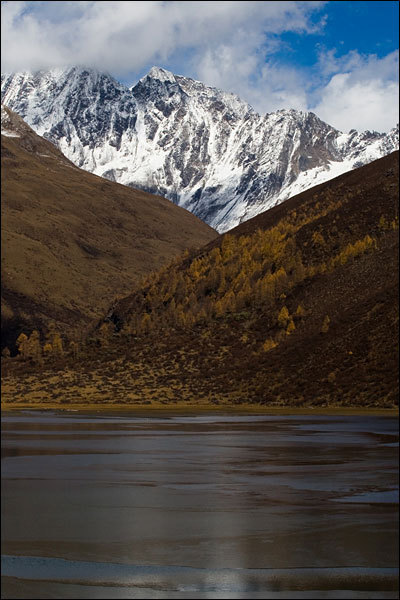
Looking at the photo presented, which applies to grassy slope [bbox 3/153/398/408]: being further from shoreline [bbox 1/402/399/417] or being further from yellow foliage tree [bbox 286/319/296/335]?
shoreline [bbox 1/402/399/417]

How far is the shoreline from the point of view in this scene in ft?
275

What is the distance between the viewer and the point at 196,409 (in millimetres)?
97562

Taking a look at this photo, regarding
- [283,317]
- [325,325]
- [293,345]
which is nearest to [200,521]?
[325,325]

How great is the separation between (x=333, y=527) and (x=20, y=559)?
25.6 ft

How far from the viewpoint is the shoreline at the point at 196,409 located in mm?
83688

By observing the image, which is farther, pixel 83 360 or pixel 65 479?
pixel 83 360

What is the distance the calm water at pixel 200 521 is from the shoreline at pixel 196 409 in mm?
39181

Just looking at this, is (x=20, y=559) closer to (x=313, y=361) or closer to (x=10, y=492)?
(x=10, y=492)

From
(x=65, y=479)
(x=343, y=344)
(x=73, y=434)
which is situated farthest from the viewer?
(x=343, y=344)

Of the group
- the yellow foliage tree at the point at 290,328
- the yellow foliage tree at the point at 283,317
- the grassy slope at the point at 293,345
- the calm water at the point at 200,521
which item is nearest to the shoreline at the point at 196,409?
the grassy slope at the point at 293,345

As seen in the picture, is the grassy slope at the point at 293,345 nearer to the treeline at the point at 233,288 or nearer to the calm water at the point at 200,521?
the treeline at the point at 233,288

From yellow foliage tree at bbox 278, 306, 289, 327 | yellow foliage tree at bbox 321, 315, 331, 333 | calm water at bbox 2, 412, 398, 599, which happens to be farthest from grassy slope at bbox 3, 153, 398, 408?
calm water at bbox 2, 412, 398, 599

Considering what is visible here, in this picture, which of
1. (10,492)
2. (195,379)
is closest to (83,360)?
(195,379)

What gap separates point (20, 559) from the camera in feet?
61.6
